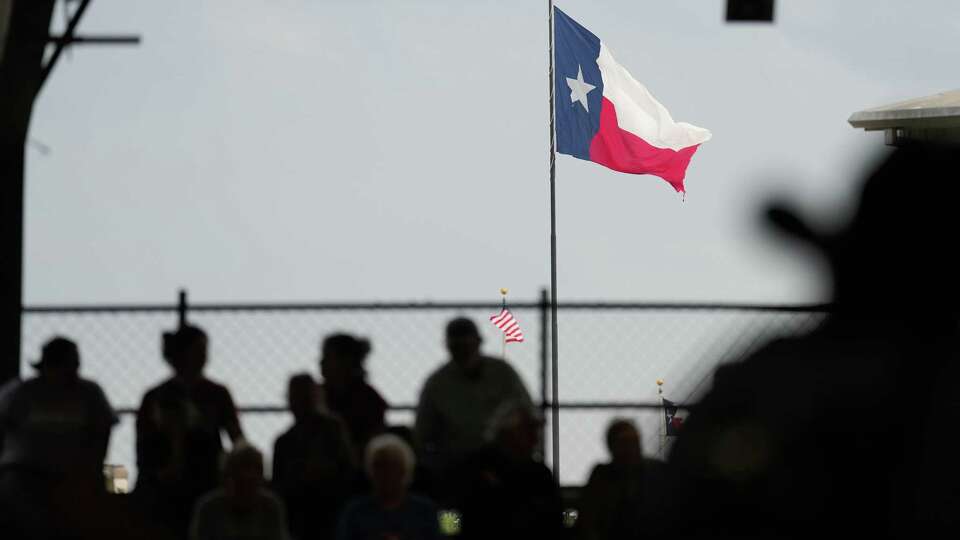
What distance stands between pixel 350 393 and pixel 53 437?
147cm

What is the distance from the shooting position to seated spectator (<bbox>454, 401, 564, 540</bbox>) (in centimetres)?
724

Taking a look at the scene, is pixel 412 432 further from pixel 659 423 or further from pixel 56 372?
Answer: pixel 659 423

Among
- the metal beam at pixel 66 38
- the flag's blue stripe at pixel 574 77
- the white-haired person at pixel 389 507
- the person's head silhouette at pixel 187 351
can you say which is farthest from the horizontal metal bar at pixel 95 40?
the flag's blue stripe at pixel 574 77

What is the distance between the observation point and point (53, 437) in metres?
7.83

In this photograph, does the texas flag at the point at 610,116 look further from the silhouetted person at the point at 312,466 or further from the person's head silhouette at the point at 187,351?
the silhouetted person at the point at 312,466

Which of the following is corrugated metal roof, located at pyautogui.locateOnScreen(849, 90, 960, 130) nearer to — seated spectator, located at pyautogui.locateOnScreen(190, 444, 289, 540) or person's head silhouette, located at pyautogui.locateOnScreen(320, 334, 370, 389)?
person's head silhouette, located at pyautogui.locateOnScreen(320, 334, 370, 389)

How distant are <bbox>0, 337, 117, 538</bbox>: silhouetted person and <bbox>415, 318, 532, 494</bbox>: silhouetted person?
1.61m

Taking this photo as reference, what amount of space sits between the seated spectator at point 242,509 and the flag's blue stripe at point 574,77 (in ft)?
34.6

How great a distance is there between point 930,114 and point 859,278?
47016 mm

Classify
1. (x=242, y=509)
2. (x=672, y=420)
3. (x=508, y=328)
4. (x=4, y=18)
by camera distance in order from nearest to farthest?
1. (x=672, y=420)
2. (x=242, y=509)
3. (x=4, y=18)
4. (x=508, y=328)

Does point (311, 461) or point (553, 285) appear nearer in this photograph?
point (311, 461)

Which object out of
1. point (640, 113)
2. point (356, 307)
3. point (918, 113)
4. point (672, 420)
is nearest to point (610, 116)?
point (640, 113)

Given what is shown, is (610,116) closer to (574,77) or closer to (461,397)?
(574,77)

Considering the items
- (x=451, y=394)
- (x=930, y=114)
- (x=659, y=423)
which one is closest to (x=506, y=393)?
(x=451, y=394)
